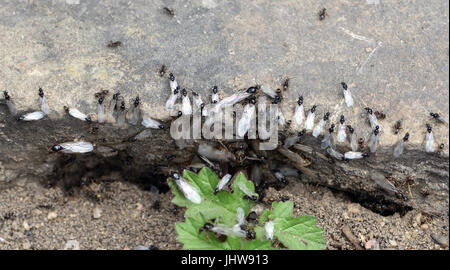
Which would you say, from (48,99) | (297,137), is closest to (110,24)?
(48,99)

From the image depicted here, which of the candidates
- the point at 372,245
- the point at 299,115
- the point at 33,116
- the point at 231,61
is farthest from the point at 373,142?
the point at 33,116

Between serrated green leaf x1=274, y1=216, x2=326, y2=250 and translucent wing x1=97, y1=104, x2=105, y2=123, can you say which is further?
translucent wing x1=97, y1=104, x2=105, y2=123

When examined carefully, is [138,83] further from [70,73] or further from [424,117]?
[424,117]

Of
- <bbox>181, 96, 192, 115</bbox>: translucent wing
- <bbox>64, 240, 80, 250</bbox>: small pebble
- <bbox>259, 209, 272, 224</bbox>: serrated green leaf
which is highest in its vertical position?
<bbox>181, 96, 192, 115</bbox>: translucent wing

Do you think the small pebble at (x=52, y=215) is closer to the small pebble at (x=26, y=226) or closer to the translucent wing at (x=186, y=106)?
the small pebble at (x=26, y=226)

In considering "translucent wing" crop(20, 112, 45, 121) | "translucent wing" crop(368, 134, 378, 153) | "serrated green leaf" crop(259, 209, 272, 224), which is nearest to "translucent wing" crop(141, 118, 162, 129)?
"translucent wing" crop(20, 112, 45, 121)

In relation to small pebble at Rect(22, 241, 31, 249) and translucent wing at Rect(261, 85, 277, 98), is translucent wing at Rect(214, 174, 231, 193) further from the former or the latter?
small pebble at Rect(22, 241, 31, 249)

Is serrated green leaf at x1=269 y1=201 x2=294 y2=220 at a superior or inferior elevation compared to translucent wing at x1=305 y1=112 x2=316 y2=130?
inferior

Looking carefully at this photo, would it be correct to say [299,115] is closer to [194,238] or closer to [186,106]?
[186,106]
